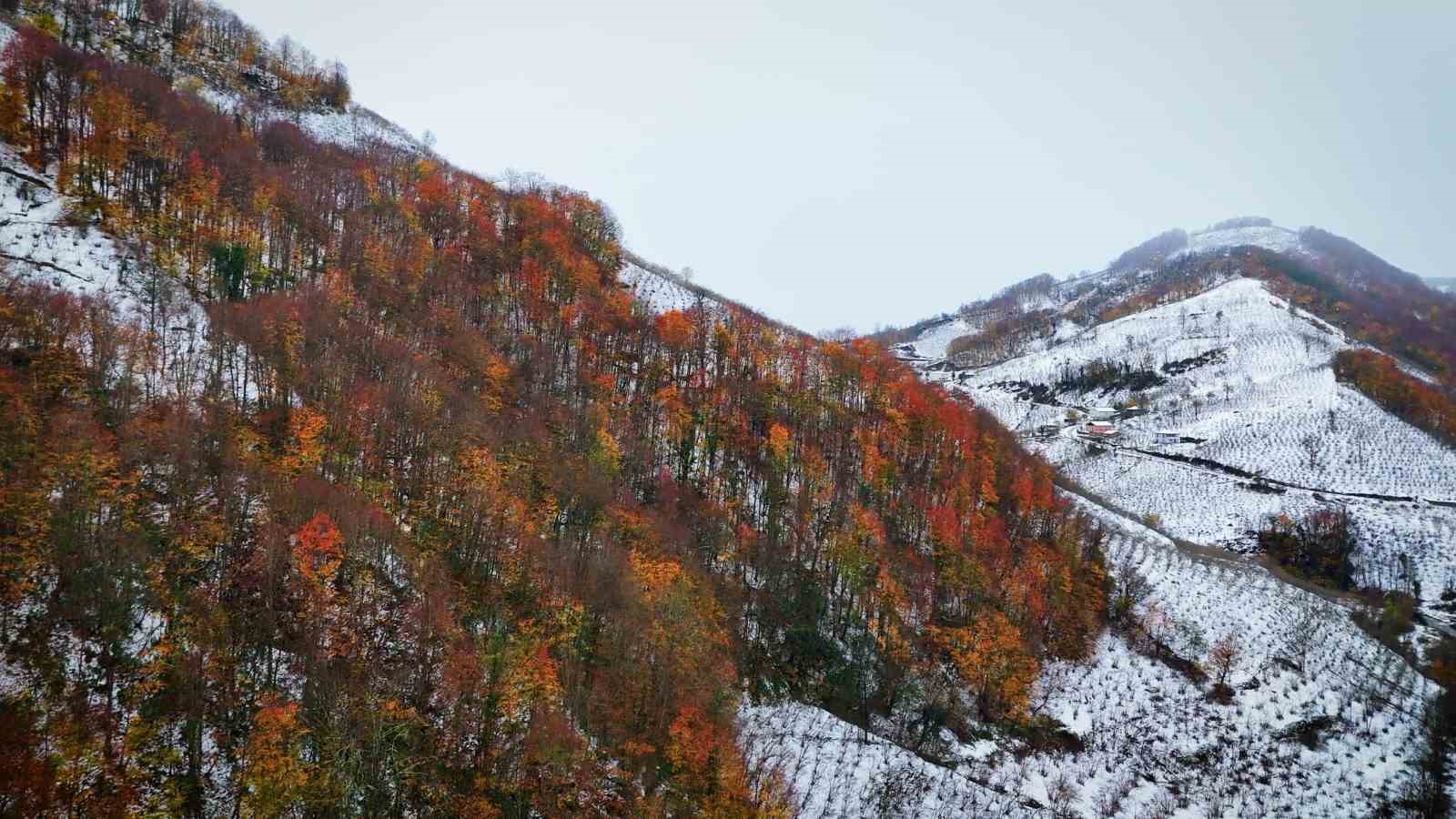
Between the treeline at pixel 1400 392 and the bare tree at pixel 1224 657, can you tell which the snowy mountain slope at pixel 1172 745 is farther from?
the treeline at pixel 1400 392

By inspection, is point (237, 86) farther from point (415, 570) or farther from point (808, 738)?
point (808, 738)

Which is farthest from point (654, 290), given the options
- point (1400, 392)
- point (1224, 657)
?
point (1400, 392)

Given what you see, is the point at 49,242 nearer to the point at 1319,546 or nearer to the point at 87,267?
the point at 87,267

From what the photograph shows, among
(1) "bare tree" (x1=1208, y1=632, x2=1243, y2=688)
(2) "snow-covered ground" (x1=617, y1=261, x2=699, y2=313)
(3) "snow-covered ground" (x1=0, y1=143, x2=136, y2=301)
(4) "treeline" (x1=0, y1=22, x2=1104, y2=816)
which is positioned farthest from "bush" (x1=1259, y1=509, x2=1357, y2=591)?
(3) "snow-covered ground" (x1=0, y1=143, x2=136, y2=301)

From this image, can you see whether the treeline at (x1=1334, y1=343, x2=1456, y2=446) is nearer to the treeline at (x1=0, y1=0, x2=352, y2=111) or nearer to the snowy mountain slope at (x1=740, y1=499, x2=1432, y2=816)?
the snowy mountain slope at (x1=740, y1=499, x2=1432, y2=816)

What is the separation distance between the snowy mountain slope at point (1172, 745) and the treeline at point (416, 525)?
383 cm

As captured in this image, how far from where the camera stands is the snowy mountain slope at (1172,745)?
36375mm

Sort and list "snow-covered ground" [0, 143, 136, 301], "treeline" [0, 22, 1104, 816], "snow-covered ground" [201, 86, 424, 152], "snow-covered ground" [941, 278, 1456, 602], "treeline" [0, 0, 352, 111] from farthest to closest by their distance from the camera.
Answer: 1. "snow-covered ground" [201, 86, 424, 152]
2. "snow-covered ground" [941, 278, 1456, 602]
3. "treeline" [0, 0, 352, 111]
4. "snow-covered ground" [0, 143, 136, 301]
5. "treeline" [0, 22, 1104, 816]

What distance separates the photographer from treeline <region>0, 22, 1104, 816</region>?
23688 millimetres

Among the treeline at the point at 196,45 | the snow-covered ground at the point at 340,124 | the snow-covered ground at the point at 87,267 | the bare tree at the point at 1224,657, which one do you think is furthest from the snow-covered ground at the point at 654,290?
the bare tree at the point at 1224,657

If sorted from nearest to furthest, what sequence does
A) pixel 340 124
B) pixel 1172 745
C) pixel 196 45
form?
pixel 1172 745, pixel 196 45, pixel 340 124

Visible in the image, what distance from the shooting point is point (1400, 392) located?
4294 inches

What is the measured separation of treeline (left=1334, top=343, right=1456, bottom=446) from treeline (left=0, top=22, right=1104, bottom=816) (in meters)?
83.1

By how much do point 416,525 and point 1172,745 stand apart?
57.5 metres
